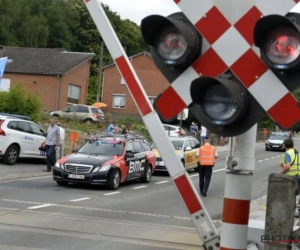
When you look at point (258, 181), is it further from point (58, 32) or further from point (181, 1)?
point (58, 32)

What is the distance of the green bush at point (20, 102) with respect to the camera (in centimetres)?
3441

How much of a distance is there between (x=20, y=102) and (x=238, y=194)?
105 ft

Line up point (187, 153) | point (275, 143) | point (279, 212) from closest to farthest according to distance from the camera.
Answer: point (279, 212)
point (187, 153)
point (275, 143)

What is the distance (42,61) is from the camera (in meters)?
67.4

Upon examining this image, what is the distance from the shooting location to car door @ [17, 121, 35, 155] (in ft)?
81.3

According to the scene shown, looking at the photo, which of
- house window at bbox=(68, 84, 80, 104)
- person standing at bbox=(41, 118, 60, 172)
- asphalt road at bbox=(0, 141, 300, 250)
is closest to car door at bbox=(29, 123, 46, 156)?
person standing at bbox=(41, 118, 60, 172)

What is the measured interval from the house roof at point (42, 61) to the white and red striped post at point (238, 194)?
6231 cm

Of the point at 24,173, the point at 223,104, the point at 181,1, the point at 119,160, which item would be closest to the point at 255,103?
the point at 223,104

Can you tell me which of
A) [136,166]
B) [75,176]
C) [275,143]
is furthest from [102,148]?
[275,143]

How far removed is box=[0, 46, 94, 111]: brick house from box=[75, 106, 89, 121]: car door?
7.43m

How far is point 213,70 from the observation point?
11.2 ft

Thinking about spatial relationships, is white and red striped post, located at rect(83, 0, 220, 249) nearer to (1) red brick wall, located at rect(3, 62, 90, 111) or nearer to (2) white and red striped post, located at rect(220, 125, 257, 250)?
(2) white and red striped post, located at rect(220, 125, 257, 250)

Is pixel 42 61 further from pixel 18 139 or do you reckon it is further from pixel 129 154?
pixel 129 154

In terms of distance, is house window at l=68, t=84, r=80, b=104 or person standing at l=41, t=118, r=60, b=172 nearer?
person standing at l=41, t=118, r=60, b=172
